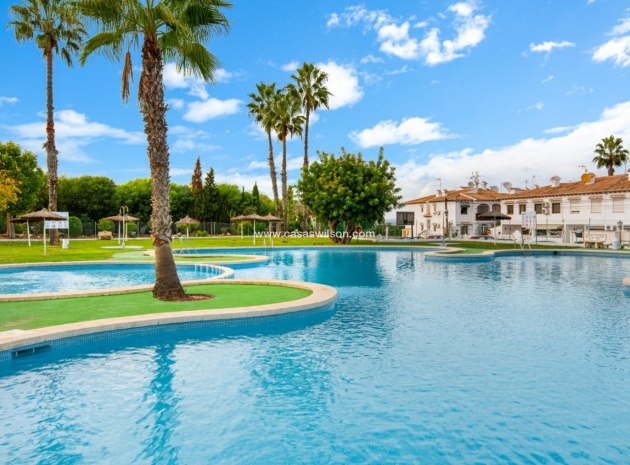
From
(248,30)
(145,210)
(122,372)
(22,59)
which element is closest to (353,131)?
(248,30)

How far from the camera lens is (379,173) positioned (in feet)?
122

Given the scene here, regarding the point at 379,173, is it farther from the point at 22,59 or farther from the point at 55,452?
the point at 55,452

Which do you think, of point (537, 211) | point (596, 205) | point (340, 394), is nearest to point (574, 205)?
point (596, 205)

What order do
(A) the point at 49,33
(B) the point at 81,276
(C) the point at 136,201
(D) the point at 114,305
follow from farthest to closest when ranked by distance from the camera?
(C) the point at 136,201, (A) the point at 49,33, (B) the point at 81,276, (D) the point at 114,305

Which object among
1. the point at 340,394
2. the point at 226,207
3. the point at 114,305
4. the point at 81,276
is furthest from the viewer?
the point at 226,207

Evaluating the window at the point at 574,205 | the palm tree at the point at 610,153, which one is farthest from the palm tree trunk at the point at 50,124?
the palm tree at the point at 610,153

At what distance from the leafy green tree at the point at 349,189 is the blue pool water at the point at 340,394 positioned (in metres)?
25.2

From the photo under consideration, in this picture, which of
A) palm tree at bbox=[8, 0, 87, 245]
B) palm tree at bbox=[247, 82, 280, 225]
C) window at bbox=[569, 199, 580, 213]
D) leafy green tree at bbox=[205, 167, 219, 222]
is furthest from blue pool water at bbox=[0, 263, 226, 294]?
leafy green tree at bbox=[205, 167, 219, 222]

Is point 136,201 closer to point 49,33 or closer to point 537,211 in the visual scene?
point 49,33

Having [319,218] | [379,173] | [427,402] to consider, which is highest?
[379,173]

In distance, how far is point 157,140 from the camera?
11352mm

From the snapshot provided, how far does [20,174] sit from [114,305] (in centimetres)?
4224

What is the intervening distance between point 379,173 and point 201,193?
38.8m

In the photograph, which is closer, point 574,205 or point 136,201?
point 574,205
